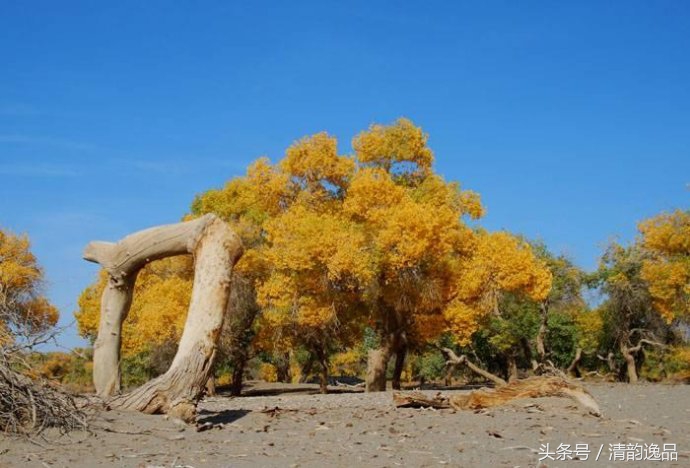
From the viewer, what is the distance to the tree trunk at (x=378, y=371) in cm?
2461

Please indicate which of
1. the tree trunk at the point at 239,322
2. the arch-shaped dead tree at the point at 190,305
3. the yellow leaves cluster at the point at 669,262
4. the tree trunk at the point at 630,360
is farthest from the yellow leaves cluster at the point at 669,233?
the arch-shaped dead tree at the point at 190,305

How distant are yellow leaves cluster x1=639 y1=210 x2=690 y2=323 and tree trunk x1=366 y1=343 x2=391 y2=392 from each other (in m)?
12.7

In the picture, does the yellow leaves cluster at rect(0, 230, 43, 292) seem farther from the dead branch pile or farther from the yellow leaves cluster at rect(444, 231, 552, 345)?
the dead branch pile

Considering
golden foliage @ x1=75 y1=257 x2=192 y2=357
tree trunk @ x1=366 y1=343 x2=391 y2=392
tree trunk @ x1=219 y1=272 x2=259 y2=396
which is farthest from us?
tree trunk @ x1=219 y1=272 x2=259 y2=396

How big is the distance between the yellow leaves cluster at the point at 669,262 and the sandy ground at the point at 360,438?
18.3 m

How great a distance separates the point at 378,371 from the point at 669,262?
14905mm

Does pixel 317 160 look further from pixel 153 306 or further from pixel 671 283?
pixel 671 283

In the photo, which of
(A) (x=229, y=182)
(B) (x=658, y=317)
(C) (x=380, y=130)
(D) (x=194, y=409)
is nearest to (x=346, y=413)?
(D) (x=194, y=409)

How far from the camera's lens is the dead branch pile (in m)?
8.36

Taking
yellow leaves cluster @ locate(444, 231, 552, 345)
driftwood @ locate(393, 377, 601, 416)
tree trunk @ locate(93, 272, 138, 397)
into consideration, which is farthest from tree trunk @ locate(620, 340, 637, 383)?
tree trunk @ locate(93, 272, 138, 397)

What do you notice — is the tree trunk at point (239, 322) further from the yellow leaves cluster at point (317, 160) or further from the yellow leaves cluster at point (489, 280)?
the yellow leaves cluster at point (489, 280)

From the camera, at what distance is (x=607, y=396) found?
55.6 feet

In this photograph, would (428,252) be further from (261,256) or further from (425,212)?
(261,256)

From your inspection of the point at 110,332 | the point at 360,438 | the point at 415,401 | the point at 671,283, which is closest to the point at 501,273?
the point at 671,283
